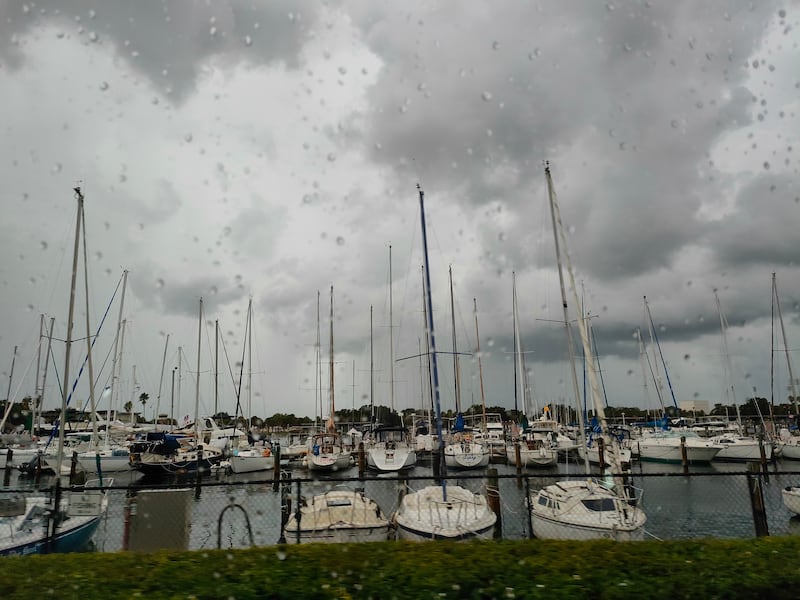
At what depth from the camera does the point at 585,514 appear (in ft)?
47.3

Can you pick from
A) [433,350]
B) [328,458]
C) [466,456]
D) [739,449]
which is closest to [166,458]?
[328,458]

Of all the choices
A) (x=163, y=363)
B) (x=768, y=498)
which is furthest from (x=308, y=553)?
(x=163, y=363)

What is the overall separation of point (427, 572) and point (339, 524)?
7282 millimetres

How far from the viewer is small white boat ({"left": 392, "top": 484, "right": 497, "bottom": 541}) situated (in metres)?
12.7

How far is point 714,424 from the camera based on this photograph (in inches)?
2386

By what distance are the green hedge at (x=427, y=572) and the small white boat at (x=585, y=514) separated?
21.1ft

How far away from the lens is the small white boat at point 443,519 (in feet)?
41.5

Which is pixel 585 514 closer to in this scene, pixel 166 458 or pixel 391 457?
pixel 391 457

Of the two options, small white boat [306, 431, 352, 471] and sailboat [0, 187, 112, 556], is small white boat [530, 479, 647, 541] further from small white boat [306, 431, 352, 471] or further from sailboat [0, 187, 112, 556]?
small white boat [306, 431, 352, 471]

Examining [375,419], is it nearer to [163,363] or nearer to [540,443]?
[540,443]

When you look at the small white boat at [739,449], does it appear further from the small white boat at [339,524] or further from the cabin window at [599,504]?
the small white boat at [339,524]

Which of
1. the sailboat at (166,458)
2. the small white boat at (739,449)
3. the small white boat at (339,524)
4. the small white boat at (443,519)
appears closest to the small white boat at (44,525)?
the small white boat at (339,524)

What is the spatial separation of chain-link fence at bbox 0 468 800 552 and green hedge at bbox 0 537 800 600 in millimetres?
1982


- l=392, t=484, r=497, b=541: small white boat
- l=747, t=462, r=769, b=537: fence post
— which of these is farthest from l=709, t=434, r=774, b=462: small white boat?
l=392, t=484, r=497, b=541: small white boat
